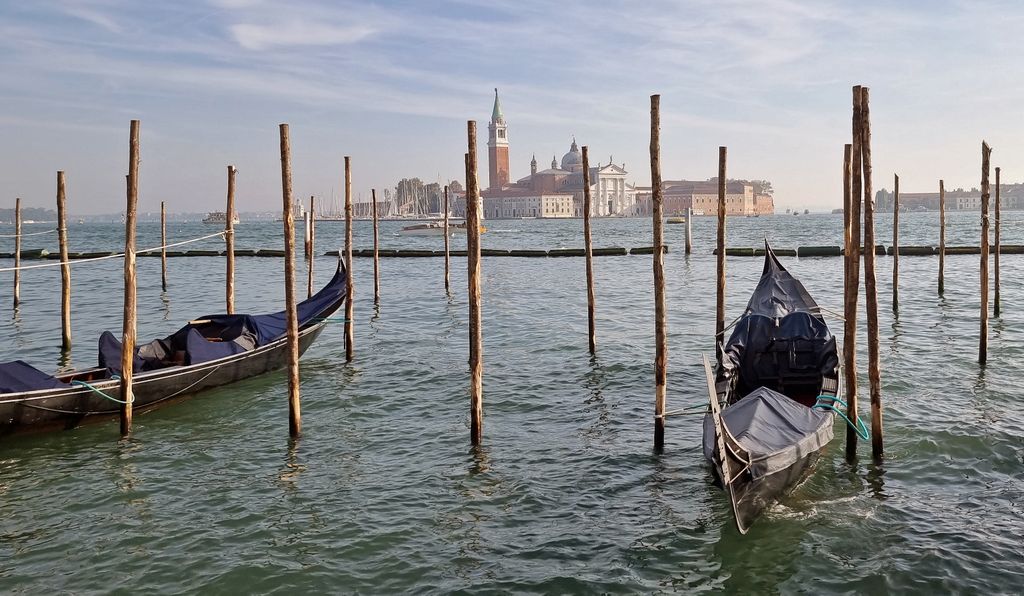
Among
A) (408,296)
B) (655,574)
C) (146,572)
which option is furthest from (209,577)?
(408,296)

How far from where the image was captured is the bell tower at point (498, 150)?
127 meters

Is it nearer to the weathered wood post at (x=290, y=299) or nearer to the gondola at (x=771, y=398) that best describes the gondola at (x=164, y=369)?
the weathered wood post at (x=290, y=299)

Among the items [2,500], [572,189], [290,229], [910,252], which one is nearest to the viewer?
[2,500]

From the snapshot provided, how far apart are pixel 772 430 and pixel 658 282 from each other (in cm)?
159

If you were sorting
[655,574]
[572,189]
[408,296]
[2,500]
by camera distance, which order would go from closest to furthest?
[655,574]
[2,500]
[408,296]
[572,189]

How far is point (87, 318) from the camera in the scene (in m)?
14.3

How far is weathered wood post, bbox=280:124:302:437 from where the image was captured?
6680 millimetres

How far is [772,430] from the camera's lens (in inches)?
206

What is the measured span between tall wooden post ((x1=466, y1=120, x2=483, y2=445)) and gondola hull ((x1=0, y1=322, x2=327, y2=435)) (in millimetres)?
2308

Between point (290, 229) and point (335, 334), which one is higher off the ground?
point (290, 229)

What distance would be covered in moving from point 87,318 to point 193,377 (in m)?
7.52

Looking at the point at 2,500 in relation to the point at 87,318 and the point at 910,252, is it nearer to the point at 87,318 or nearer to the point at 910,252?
the point at 87,318

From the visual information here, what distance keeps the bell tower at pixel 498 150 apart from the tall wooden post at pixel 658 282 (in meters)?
121

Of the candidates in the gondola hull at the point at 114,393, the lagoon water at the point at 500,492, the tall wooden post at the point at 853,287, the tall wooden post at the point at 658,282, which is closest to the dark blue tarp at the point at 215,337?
the gondola hull at the point at 114,393
